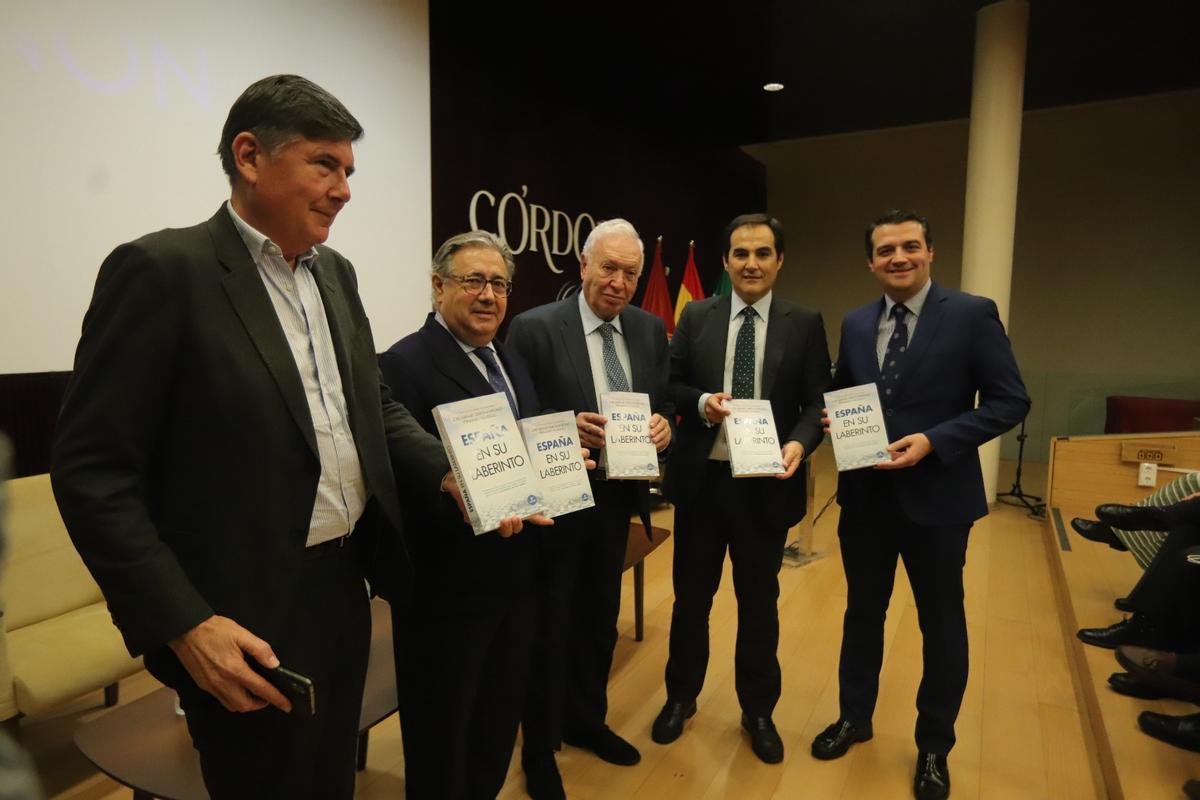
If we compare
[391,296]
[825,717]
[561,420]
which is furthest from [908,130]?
[561,420]

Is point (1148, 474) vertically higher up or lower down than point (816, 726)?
higher up

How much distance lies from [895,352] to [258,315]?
1.75m

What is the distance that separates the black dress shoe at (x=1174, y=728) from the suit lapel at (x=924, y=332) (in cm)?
141

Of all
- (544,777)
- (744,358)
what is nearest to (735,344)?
(744,358)

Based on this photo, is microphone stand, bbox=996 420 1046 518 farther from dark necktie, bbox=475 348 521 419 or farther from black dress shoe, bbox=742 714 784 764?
dark necktie, bbox=475 348 521 419

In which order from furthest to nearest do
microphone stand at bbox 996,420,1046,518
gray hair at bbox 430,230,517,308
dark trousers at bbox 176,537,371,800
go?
microphone stand at bbox 996,420,1046,518 → gray hair at bbox 430,230,517,308 → dark trousers at bbox 176,537,371,800

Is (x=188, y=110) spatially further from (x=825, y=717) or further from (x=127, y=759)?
(x=825, y=717)

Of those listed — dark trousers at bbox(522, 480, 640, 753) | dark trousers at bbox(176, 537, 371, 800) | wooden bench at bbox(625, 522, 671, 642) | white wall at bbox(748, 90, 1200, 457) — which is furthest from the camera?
white wall at bbox(748, 90, 1200, 457)

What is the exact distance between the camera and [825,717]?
8.26ft

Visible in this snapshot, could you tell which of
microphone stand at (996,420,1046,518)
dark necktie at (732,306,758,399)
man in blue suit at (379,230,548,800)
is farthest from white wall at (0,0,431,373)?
microphone stand at (996,420,1046,518)

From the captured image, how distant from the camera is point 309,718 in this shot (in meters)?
1.16

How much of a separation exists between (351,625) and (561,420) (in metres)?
0.65

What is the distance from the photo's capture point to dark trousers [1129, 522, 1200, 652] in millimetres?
2328

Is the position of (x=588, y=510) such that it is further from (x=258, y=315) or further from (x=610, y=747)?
(x=258, y=315)
